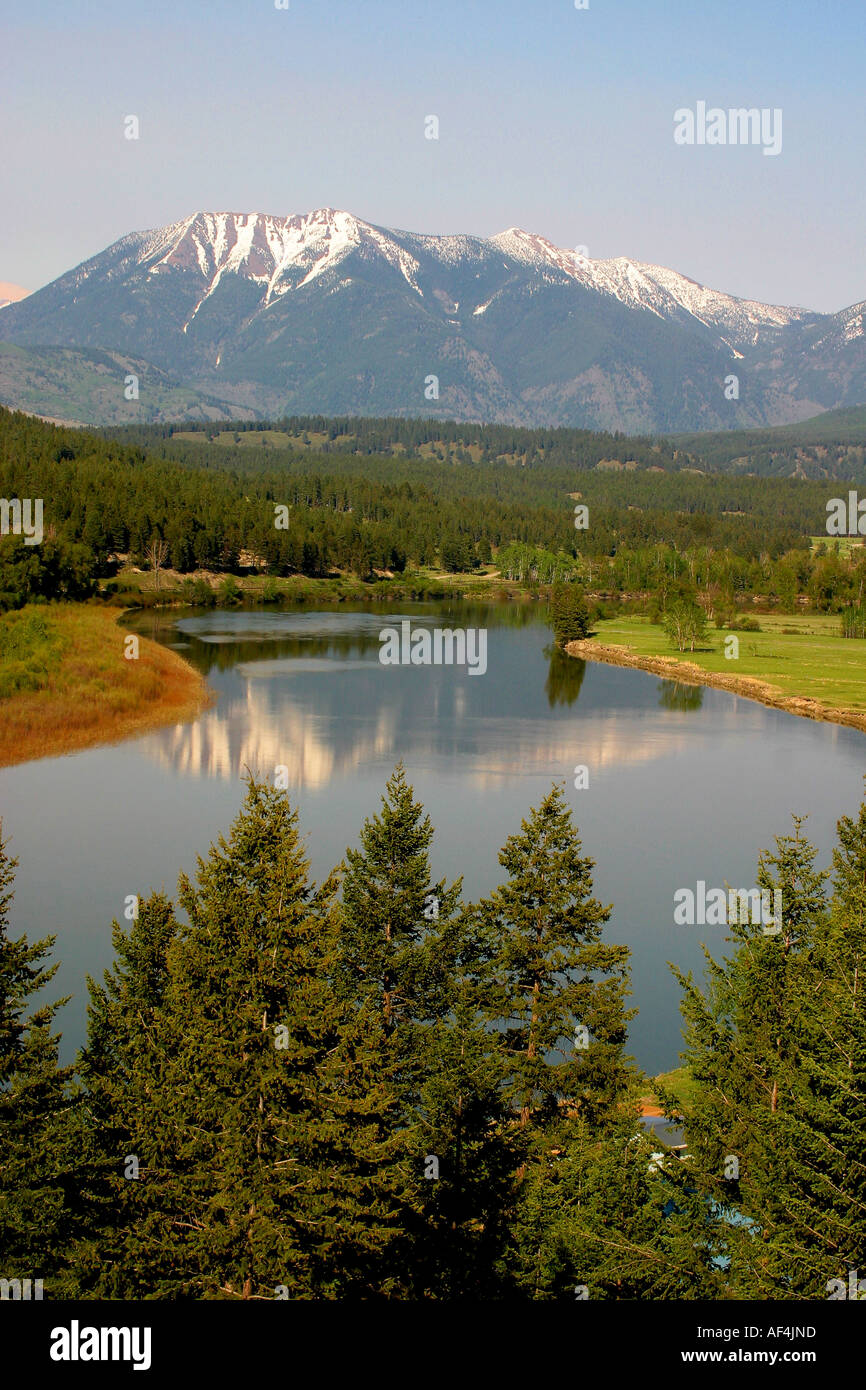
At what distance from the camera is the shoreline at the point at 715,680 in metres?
88.6

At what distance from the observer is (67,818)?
53219 mm

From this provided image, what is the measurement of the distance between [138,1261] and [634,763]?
2205 inches

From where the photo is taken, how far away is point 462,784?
61938 millimetres

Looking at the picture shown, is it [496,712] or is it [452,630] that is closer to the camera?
[496,712]

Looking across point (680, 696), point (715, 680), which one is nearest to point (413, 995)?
point (680, 696)

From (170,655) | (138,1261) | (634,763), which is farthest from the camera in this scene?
(170,655)

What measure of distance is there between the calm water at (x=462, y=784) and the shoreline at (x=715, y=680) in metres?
2.52

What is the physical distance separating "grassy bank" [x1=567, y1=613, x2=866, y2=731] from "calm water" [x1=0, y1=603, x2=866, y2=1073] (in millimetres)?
3648

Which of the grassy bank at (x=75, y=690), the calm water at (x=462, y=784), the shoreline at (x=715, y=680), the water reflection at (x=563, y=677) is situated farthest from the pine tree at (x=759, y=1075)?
the water reflection at (x=563, y=677)

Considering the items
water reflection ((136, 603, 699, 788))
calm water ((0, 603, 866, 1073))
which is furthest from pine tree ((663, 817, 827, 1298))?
water reflection ((136, 603, 699, 788))

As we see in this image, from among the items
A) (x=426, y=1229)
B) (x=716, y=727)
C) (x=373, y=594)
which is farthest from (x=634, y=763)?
(x=373, y=594)
